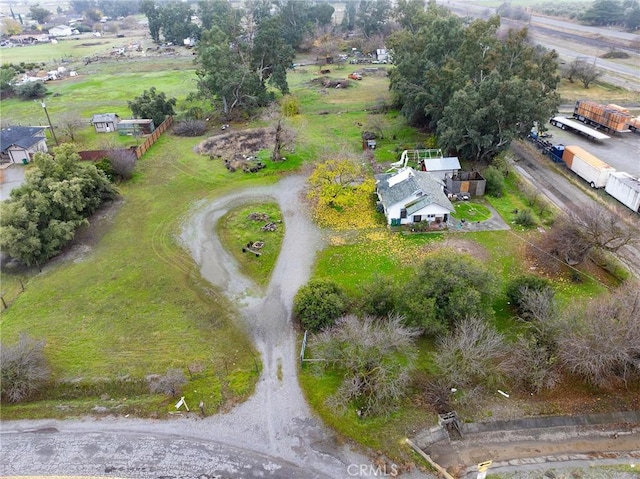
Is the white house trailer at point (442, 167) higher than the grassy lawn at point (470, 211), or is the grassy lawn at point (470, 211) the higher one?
the white house trailer at point (442, 167)

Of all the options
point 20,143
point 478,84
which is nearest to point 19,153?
point 20,143

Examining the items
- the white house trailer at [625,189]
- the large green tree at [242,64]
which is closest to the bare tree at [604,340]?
the white house trailer at [625,189]

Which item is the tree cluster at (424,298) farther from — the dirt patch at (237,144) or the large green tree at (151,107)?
the large green tree at (151,107)

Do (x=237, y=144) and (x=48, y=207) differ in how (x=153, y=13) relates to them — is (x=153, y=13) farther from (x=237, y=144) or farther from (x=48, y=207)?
(x=48, y=207)

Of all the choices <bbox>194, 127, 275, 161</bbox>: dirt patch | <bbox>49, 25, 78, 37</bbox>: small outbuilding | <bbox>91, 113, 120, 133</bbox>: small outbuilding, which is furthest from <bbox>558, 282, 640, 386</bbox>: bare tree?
<bbox>49, 25, 78, 37</bbox>: small outbuilding

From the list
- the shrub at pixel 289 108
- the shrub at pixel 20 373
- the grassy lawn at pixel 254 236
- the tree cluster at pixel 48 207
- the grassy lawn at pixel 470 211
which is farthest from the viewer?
the shrub at pixel 289 108

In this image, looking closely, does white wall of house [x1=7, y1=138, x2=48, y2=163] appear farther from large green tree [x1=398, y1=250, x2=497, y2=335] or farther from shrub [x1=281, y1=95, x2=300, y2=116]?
large green tree [x1=398, y1=250, x2=497, y2=335]
